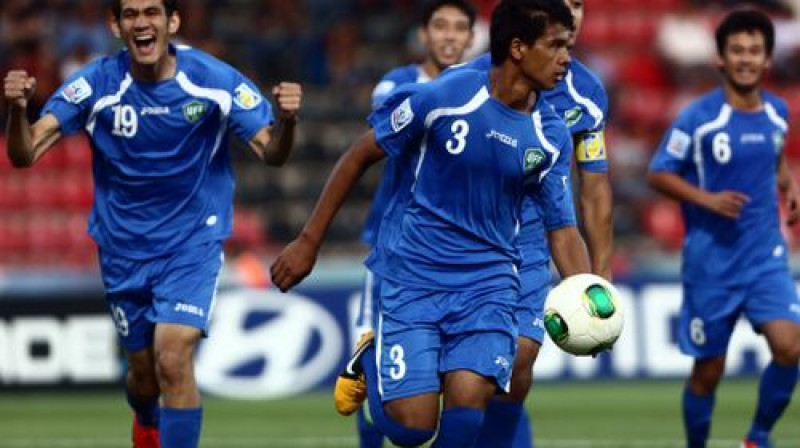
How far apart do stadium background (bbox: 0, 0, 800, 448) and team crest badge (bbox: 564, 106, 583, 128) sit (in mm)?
3759

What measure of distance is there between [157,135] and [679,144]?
3355 millimetres

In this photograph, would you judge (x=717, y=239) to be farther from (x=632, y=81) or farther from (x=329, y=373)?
(x=632, y=81)

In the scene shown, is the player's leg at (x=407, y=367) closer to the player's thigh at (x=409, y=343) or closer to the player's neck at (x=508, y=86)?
the player's thigh at (x=409, y=343)

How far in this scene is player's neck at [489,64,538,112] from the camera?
7.44 metres

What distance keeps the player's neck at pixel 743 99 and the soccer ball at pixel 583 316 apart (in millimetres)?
3528

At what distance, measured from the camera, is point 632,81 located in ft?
74.9

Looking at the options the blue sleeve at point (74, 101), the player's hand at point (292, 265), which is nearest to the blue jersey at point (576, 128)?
the player's hand at point (292, 265)

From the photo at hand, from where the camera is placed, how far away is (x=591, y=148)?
8977 millimetres

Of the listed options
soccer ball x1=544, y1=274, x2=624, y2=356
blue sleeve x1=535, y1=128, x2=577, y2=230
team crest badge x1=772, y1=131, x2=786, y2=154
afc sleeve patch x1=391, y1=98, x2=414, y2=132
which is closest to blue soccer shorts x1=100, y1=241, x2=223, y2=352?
blue sleeve x1=535, y1=128, x2=577, y2=230

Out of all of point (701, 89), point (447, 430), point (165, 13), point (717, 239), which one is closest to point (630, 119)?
point (701, 89)

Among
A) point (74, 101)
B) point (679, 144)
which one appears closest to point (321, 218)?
point (74, 101)

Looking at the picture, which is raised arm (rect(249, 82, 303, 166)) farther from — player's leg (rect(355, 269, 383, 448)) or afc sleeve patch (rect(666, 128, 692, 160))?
afc sleeve patch (rect(666, 128, 692, 160))

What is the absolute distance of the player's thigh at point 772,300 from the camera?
10.6 m

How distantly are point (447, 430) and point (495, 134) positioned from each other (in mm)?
1218
